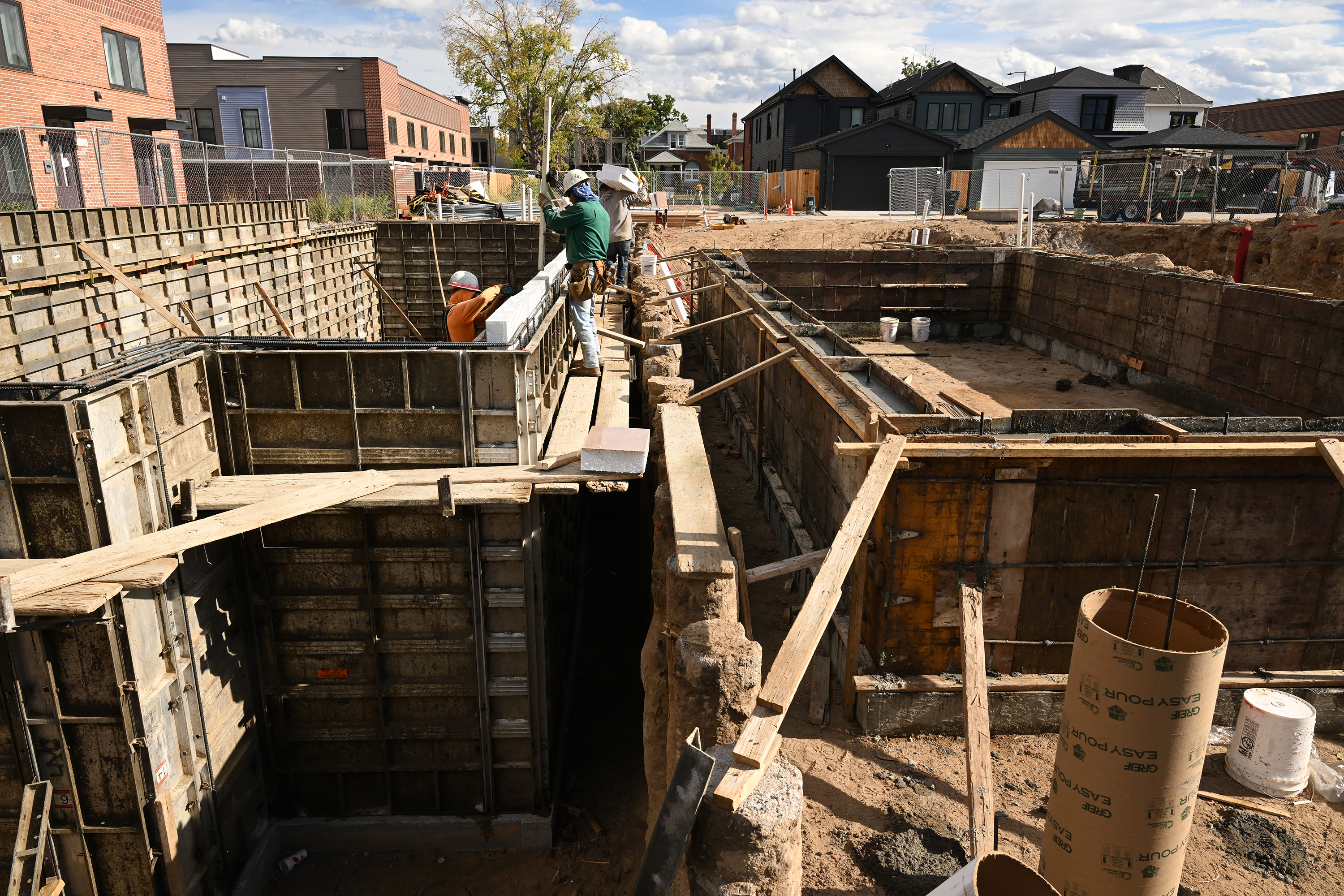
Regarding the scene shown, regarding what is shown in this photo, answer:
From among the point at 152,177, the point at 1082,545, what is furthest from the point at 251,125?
the point at 1082,545

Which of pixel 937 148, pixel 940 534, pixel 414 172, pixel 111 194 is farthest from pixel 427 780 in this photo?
pixel 937 148

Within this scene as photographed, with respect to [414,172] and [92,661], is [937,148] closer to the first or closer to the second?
[414,172]

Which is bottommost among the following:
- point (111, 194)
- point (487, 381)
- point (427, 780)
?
point (427, 780)

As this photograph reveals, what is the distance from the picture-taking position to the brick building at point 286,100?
4459 cm

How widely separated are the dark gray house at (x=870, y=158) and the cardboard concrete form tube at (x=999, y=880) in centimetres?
4919

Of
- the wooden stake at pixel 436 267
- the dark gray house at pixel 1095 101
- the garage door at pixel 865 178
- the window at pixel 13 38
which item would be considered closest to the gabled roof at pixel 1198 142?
the garage door at pixel 865 178

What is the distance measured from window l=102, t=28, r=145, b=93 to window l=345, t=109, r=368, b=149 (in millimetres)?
18854

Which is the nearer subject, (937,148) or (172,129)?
(172,129)

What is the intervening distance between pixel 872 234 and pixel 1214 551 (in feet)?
93.8

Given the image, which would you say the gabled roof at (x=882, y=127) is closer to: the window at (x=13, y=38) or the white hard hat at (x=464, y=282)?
the window at (x=13, y=38)

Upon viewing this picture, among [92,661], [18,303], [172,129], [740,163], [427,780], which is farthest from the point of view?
[740,163]

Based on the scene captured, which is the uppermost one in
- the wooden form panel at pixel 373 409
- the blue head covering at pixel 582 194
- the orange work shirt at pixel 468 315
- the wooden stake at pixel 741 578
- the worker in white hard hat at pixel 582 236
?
the blue head covering at pixel 582 194

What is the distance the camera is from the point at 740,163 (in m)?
88.2

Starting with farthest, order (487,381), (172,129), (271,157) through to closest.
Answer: (271,157), (172,129), (487,381)
